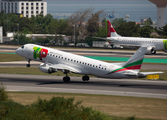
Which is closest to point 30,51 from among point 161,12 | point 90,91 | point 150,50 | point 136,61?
point 90,91

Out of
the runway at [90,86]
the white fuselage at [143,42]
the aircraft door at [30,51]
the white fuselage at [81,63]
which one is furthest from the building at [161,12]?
the white fuselage at [81,63]

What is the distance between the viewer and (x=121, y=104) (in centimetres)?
2864

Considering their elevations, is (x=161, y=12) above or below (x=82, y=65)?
above

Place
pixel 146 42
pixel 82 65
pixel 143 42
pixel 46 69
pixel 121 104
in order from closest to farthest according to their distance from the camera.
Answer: pixel 121 104, pixel 46 69, pixel 82 65, pixel 146 42, pixel 143 42

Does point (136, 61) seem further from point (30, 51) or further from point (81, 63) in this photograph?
point (30, 51)

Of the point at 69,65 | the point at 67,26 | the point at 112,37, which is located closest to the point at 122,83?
the point at 69,65

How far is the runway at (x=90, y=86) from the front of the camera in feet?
118

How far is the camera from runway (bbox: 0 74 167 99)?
118 feet

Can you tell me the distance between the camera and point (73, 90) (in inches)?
1465

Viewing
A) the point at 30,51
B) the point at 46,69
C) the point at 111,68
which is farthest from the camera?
the point at 30,51

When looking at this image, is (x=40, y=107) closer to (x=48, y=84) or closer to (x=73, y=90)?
(x=73, y=90)

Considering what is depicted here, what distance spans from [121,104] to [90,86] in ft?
39.3

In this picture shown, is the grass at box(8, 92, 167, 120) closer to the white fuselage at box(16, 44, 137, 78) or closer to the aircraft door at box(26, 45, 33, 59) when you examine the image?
the white fuselage at box(16, 44, 137, 78)

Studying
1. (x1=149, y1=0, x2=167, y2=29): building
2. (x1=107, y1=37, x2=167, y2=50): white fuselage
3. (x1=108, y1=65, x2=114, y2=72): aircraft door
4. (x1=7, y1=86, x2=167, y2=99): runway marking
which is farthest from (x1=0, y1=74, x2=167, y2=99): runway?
(x1=149, y1=0, x2=167, y2=29): building
